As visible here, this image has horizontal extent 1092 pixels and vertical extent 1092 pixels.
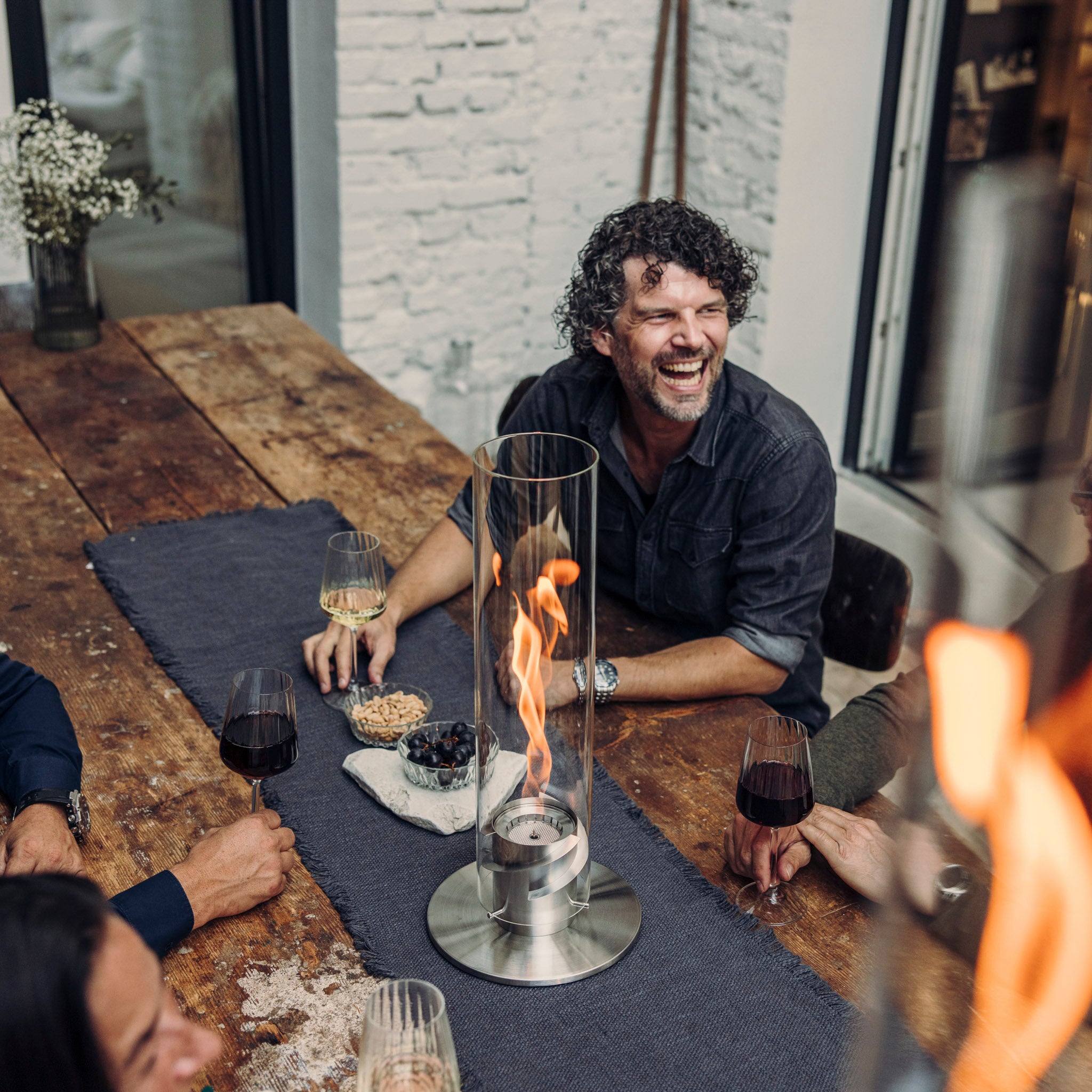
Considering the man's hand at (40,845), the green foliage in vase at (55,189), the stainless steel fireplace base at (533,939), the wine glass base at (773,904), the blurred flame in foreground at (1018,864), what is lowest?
the wine glass base at (773,904)

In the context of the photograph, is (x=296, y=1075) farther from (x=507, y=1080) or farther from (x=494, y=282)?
(x=494, y=282)

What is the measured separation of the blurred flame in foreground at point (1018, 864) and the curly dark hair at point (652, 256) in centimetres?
158

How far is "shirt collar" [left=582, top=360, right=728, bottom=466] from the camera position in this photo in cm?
172

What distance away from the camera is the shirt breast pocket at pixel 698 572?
5.76ft

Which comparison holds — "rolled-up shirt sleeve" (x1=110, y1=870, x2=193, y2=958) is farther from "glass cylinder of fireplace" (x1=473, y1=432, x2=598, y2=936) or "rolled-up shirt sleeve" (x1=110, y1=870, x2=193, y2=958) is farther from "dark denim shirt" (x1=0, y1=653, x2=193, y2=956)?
"glass cylinder of fireplace" (x1=473, y1=432, x2=598, y2=936)

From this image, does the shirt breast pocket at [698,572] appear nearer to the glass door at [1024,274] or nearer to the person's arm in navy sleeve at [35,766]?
the person's arm in navy sleeve at [35,766]

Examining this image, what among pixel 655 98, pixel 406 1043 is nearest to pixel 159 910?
pixel 406 1043

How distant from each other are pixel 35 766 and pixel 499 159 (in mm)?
2822

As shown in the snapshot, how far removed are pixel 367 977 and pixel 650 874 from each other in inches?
12.2

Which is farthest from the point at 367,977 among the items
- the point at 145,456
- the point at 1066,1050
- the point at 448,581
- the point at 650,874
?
the point at 145,456

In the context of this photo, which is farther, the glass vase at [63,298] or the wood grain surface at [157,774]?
the glass vase at [63,298]

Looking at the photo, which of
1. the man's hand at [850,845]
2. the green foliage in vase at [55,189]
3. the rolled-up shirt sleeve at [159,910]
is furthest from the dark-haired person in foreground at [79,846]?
the green foliage in vase at [55,189]

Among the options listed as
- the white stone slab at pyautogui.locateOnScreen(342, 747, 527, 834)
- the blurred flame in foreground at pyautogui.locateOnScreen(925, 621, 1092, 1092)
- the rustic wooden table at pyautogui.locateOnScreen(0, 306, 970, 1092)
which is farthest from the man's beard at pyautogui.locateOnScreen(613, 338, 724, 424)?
the blurred flame in foreground at pyautogui.locateOnScreen(925, 621, 1092, 1092)

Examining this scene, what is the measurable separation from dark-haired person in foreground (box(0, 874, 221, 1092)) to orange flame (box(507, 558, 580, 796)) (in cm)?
39
